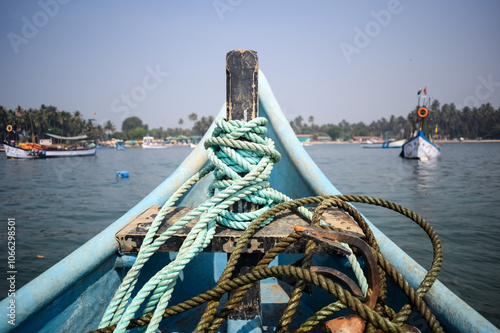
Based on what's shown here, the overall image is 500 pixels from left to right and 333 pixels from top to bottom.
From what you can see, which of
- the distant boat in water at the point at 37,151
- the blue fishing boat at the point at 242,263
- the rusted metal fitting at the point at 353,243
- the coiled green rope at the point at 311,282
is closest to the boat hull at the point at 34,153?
the distant boat in water at the point at 37,151

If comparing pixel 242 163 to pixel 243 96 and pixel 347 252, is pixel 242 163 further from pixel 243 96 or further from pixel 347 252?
pixel 347 252

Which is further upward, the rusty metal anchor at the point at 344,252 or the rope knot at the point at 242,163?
the rope knot at the point at 242,163

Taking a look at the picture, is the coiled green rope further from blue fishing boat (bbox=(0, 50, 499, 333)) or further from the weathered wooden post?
the weathered wooden post

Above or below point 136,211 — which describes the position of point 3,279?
below

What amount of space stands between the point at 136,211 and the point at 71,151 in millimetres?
41350

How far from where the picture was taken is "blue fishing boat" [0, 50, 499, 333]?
1030mm

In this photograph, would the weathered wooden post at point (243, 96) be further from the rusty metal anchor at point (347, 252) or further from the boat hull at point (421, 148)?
the boat hull at point (421, 148)

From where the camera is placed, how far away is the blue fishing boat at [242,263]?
1030 mm

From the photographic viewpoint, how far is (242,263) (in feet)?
4.33

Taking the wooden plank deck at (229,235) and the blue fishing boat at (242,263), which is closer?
the blue fishing boat at (242,263)

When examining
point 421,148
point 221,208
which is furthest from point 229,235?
point 421,148

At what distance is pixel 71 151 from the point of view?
124ft

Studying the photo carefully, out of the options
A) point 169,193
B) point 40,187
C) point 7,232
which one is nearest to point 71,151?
point 40,187

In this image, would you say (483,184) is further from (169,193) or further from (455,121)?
(455,121)
